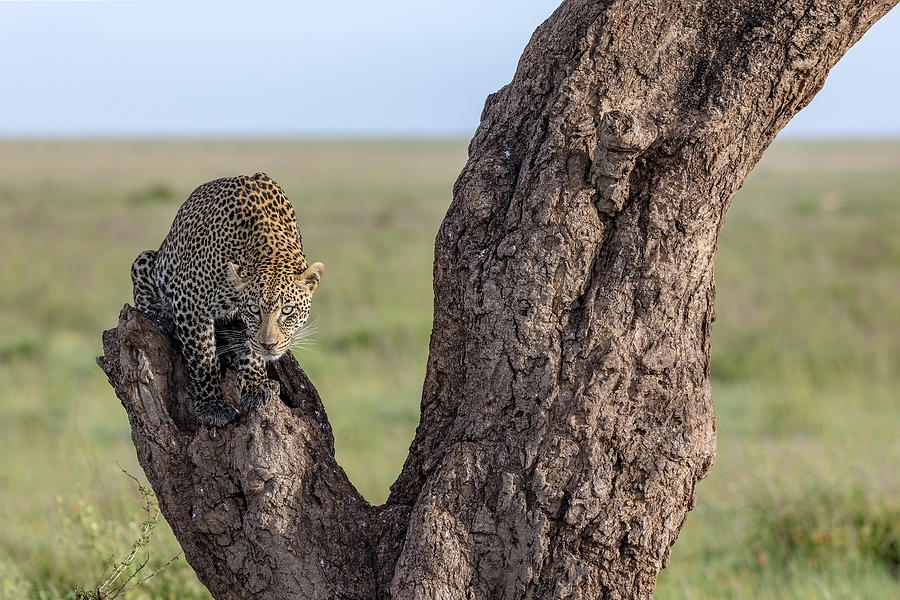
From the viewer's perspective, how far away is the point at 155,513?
172 inches

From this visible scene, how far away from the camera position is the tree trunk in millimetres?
3496

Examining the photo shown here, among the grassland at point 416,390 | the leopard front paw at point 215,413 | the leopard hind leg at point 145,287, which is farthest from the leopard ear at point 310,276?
the grassland at point 416,390

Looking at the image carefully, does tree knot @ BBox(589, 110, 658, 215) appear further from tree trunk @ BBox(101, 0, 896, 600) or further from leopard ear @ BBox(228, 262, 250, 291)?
leopard ear @ BBox(228, 262, 250, 291)

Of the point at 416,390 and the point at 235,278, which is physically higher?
the point at 235,278

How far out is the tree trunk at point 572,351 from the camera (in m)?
3.50

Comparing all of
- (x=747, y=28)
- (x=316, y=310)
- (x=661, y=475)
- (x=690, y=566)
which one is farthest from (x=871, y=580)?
(x=316, y=310)

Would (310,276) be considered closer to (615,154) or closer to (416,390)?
(615,154)

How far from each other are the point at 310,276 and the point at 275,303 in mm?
303

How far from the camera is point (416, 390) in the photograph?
12.5 meters

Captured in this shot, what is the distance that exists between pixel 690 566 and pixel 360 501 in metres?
3.98

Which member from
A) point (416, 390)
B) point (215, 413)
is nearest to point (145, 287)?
point (215, 413)

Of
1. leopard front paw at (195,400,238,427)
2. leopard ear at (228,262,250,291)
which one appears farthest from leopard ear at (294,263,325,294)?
leopard front paw at (195,400,238,427)

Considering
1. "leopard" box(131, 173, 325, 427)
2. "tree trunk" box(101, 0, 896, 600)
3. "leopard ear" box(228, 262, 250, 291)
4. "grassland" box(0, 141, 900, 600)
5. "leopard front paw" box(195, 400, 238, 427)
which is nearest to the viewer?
"tree trunk" box(101, 0, 896, 600)

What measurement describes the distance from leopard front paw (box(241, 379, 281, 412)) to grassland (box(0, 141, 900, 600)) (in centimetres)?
146
